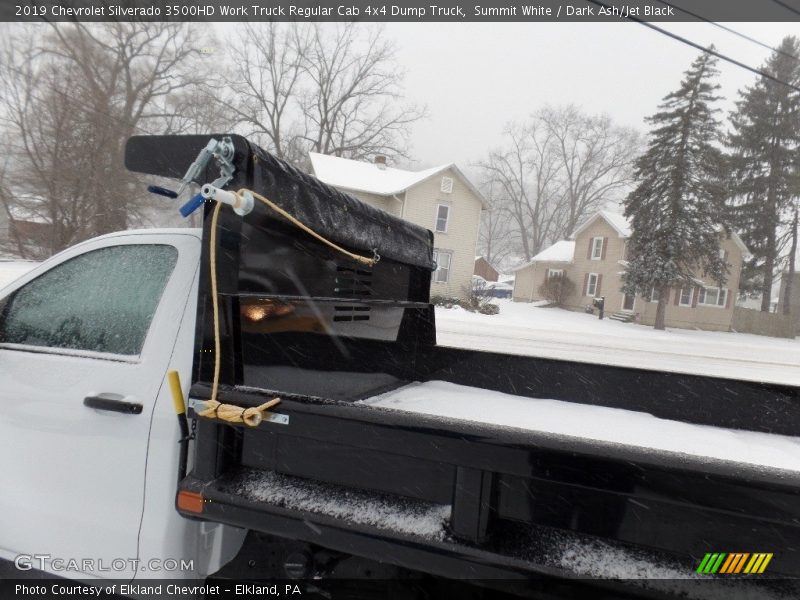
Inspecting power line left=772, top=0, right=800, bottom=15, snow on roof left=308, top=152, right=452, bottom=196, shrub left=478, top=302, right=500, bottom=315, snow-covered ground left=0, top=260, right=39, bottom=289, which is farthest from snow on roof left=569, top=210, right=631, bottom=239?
snow-covered ground left=0, top=260, right=39, bottom=289

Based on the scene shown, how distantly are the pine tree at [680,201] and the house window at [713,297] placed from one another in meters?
2.37

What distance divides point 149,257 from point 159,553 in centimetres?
113

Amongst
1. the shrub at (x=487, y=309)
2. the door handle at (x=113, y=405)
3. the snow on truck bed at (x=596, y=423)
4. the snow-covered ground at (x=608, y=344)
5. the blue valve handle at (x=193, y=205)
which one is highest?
the blue valve handle at (x=193, y=205)

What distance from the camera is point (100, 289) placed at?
7.26ft

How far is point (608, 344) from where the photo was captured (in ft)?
56.9

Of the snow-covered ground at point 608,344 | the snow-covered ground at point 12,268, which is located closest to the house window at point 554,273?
the snow-covered ground at point 608,344

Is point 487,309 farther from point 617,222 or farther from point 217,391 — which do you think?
point 217,391

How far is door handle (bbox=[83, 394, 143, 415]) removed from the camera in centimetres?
190

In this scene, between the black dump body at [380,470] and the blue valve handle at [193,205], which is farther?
the blue valve handle at [193,205]

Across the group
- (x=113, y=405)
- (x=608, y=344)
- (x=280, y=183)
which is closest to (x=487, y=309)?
(x=608, y=344)

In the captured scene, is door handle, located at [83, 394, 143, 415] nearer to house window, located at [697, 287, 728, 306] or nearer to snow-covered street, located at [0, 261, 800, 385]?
snow-covered street, located at [0, 261, 800, 385]

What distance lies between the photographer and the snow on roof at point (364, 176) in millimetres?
25125

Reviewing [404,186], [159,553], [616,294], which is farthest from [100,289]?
[616,294]

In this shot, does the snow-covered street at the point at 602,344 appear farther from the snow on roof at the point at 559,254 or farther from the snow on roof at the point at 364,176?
the snow on roof at the point at 559,254
